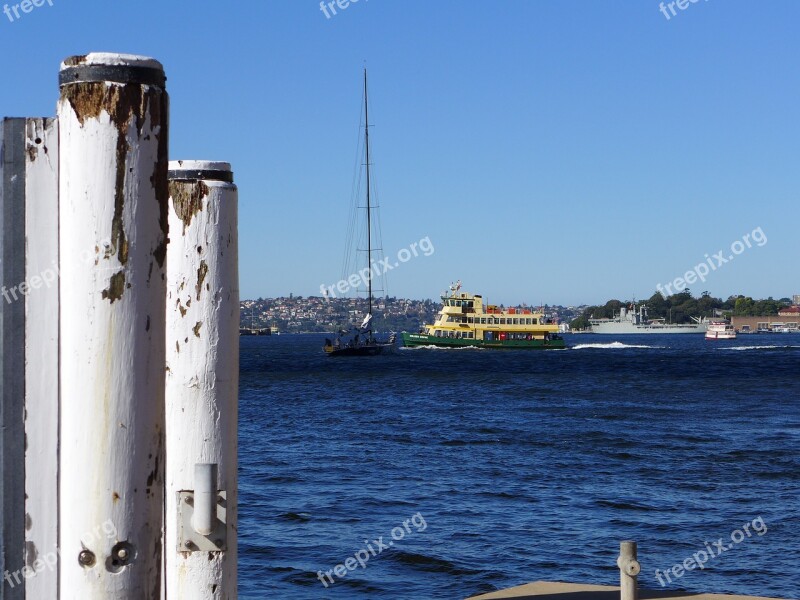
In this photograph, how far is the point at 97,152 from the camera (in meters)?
2.00

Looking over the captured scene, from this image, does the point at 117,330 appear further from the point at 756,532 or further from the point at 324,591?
the point at 756,532

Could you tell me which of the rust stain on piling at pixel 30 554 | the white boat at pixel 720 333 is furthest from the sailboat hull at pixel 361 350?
the white boat at pixel 720 333

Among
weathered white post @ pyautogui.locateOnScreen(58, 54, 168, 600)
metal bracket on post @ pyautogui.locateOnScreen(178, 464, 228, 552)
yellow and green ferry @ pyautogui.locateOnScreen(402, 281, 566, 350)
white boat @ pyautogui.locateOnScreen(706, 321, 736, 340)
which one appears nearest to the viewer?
weathered white post @ pyautogui.locateOnScreen(58, 54, 168, 600)

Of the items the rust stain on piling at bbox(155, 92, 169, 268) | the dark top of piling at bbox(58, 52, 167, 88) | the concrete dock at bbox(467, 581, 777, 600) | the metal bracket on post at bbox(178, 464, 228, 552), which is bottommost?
the concrete dock at bbox(467, 581, 777, 600)

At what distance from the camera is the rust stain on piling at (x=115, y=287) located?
2.00 metres

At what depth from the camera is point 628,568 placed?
6.05 metres

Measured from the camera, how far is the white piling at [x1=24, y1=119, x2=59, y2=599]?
2.04 meters

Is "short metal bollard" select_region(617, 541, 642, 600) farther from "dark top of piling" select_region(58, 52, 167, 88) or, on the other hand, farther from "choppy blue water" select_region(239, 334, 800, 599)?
"choppy blue water" select_region(239, 334, 800, 599)

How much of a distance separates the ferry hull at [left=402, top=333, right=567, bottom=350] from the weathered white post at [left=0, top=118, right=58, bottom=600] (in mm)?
97878

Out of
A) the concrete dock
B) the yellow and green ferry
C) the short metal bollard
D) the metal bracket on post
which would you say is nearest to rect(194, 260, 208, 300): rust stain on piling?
the metal bracket on post

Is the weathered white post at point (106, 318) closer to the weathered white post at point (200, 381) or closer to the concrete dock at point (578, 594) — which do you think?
the weathered white post at point (200, 381)

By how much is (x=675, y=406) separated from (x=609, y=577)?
95.4ft

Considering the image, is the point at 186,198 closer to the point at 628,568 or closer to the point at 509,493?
the point at 628,568

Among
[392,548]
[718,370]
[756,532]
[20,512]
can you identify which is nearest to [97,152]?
[20,512]
